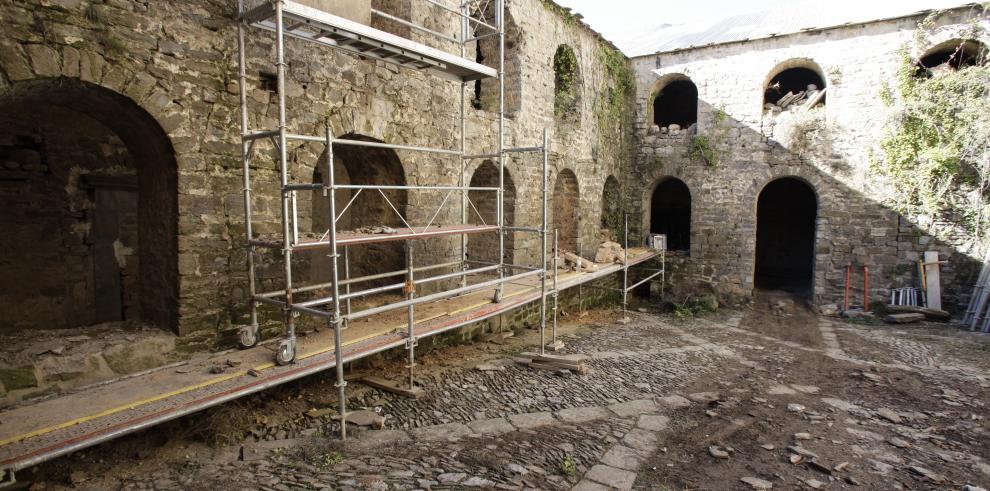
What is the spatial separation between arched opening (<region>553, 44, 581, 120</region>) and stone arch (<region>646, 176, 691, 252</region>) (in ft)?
19.0

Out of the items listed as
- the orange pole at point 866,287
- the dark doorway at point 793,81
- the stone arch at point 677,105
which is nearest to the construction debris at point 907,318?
the orange pole at point 866,287

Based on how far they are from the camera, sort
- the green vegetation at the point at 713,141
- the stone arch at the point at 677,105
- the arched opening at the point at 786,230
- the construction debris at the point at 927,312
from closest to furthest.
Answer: the construction debris at the point at 927,312 < the green vegetation at the point at 713,141 < the stone arch at the point at 677,105 < the arched opening at the point at 786,230

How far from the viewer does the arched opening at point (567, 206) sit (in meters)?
11.2

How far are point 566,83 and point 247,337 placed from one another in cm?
846

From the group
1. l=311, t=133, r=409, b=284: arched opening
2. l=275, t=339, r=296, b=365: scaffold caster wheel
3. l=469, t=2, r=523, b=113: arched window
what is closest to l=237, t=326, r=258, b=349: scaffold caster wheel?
l=275, t=339, r=296, b=365: scaffold caster wheel

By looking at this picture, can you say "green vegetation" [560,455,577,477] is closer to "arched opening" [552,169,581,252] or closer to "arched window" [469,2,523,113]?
"arched window" [469,2,523,113]

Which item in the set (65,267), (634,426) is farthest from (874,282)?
(65,267)

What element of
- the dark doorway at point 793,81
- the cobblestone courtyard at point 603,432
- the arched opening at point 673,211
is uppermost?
the dark doorway at point 793,81

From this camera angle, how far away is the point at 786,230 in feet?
54.9

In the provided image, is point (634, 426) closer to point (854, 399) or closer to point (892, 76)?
point (854, 399)

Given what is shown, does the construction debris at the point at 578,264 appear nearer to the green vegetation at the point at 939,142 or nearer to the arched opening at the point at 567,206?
the arched opening at the point at 567,206

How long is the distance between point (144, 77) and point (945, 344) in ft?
39.2

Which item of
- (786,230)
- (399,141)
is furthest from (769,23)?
(399,141)

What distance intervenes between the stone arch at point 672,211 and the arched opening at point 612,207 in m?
3.04
